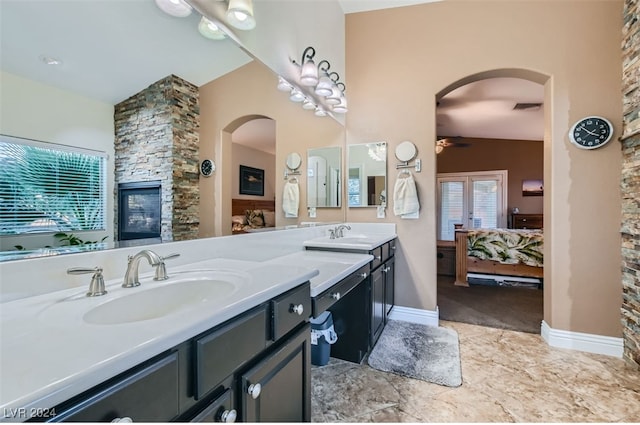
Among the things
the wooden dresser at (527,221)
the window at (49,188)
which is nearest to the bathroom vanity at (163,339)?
the window at (49,188)

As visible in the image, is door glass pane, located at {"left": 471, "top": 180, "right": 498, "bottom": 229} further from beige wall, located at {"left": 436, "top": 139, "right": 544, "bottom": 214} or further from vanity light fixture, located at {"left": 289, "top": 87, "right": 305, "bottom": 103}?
vanity light fixture, located at {"left": 289, "top": 87, "right": 305, "bottom": 103}

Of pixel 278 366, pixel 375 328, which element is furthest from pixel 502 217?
Result: pixel 278 366

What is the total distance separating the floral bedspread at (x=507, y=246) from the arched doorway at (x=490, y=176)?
6cm

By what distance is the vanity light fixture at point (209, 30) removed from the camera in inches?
Result: 57.9

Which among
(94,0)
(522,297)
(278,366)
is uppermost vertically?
(94,0)

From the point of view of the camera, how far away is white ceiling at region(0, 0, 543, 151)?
0.84m

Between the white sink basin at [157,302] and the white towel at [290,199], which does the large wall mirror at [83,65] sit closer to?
the white sink basin at [157,302]

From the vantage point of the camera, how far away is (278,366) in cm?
102

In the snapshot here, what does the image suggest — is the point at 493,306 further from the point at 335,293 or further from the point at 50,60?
the point at 50,60

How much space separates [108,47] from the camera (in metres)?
1.07

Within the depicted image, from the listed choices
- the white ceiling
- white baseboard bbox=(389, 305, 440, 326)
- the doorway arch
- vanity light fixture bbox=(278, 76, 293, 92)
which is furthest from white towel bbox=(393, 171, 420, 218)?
the doorway arch

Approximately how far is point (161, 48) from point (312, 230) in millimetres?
1674

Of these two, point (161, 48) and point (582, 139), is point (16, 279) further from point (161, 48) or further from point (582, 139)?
point (582, 139)

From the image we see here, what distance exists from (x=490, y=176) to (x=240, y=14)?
24.3 ft
